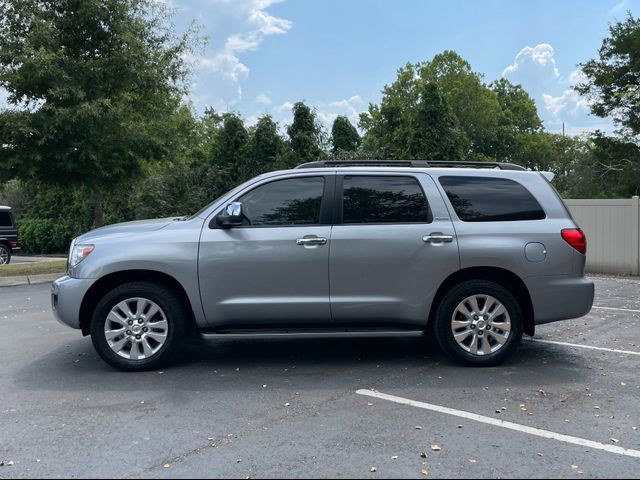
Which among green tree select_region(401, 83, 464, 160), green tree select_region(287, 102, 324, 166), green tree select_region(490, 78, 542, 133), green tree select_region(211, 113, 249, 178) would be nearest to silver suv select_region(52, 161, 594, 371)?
green tree select_region(287, 102, 324, 166)

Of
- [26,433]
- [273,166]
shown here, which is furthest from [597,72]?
[26,433]

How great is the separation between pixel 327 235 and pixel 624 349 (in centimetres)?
351

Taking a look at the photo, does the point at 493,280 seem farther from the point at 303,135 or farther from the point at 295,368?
the point at 303,135

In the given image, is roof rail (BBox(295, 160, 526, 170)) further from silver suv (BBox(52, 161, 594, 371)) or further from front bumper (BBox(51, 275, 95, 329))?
front bumper (BBox(51, 275, 95, 329))

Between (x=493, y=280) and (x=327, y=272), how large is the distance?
5.35 ft

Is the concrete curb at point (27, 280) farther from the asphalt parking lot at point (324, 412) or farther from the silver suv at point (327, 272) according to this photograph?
the silver suv at point (327, 272)

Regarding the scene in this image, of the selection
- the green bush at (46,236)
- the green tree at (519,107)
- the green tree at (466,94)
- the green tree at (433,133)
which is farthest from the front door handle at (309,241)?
the green tree at (519,107)

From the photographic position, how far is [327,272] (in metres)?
5.55

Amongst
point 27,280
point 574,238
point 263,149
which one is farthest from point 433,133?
point 574,238

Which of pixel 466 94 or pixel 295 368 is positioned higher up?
pixel 466 94

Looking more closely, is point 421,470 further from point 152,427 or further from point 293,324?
point 293,324

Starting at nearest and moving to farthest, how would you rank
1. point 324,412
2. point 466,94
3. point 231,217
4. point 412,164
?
point 324,412 → point 231,217 → point 412,164 → point 466,94

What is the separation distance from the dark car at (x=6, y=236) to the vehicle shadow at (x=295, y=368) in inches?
680

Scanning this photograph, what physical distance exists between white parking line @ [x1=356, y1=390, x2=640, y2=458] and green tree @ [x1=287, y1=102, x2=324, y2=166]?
1706cm
